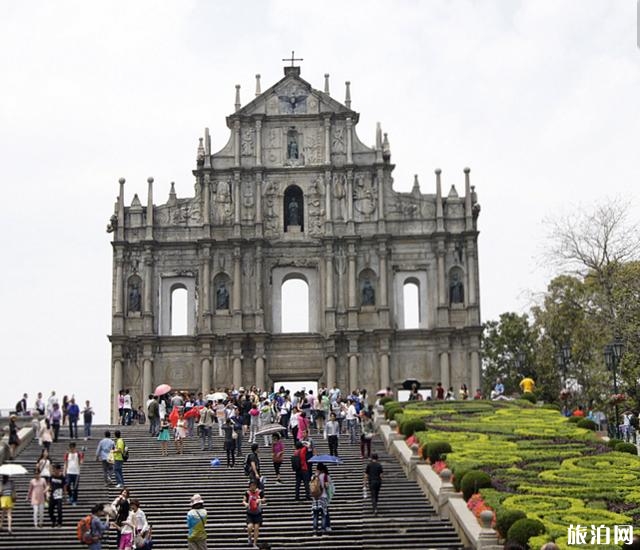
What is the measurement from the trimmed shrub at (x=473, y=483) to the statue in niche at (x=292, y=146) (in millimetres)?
31037

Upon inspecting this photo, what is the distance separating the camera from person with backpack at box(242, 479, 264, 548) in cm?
2311

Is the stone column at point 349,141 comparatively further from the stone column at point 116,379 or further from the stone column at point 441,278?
the stone column at point 116,379

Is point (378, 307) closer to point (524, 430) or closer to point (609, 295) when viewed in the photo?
point (609, 295)

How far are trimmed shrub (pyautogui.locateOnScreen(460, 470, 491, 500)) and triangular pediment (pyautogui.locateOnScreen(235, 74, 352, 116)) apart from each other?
3174 cm

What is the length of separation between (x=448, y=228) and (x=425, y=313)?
13.3 ft

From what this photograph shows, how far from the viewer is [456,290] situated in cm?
5297

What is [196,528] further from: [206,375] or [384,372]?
[384,372]

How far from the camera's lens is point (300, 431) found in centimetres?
3300

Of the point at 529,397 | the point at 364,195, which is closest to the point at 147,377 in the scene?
the point at 364,195

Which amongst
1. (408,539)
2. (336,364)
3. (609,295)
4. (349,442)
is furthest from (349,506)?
(336,364)

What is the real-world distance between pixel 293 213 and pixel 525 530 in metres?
34.9

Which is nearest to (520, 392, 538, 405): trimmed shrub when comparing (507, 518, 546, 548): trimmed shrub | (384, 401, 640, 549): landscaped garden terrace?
(384, 401, 640, 549): landscaped garden terrace

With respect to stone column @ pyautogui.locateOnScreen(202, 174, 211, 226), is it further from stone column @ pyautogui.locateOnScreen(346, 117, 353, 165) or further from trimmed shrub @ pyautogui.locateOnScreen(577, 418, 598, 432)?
trimmed shrub @ pyautogui.locateOnScreen(577, 418, 598, 432)

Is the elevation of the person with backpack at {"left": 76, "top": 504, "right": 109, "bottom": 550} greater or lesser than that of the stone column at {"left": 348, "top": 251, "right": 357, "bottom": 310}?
lesser
